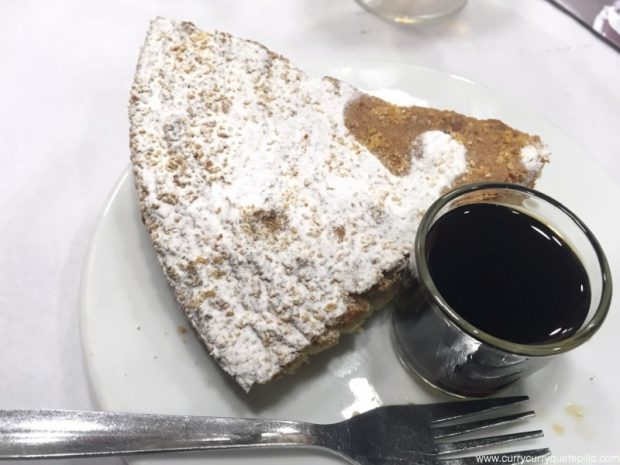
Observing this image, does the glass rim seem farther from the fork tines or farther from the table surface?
the table surface

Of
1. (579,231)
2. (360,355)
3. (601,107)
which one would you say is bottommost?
(360,355)

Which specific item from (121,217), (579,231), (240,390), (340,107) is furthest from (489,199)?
(121,217)

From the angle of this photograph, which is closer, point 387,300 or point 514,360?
point 514,360

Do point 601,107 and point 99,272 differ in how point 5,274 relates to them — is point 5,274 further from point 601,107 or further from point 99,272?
point 601,107

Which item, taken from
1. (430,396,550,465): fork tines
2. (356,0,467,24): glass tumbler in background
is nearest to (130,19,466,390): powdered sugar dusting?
(430,396,550,465): fork tines

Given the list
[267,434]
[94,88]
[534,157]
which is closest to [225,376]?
[267,434]

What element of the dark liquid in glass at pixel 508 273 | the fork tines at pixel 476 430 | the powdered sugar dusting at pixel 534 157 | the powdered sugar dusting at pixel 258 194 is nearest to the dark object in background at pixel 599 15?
the powdered sugar dusting at pixel 534 157

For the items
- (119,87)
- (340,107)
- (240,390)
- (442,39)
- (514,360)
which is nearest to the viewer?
(514,360)

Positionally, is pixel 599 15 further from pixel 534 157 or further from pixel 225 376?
pixel 225 376
